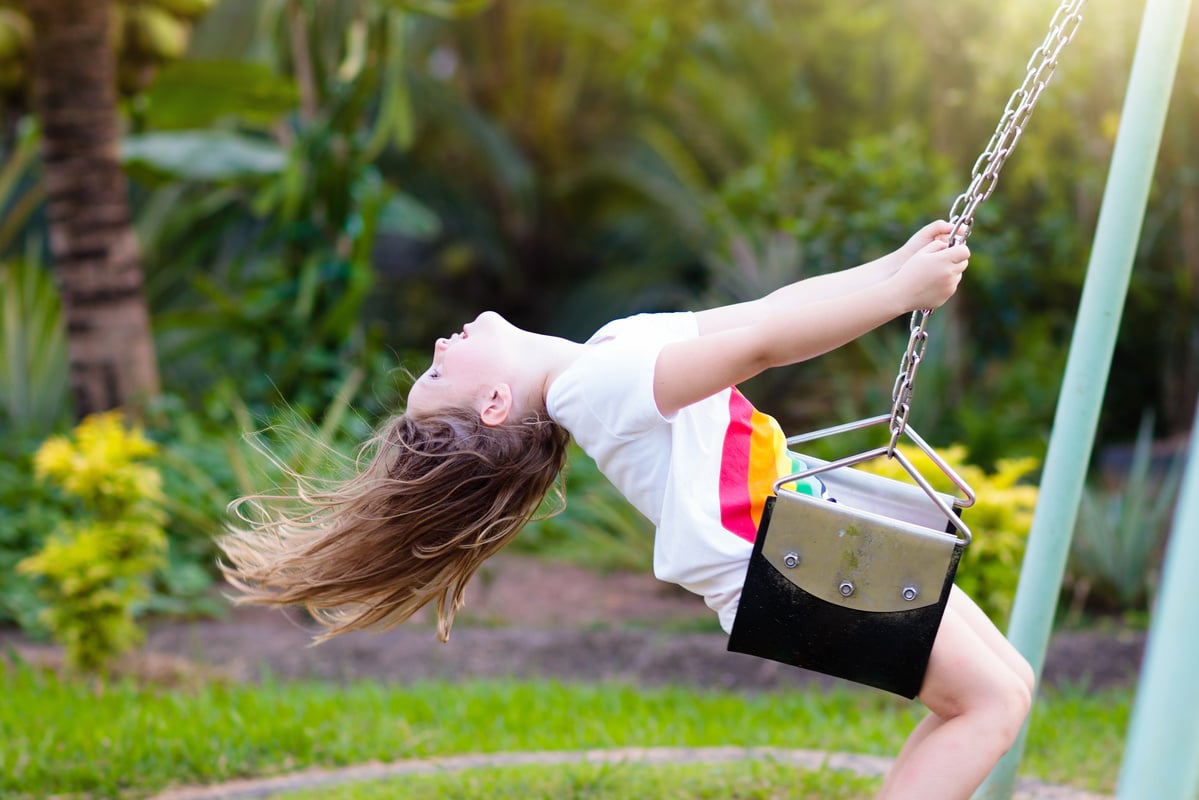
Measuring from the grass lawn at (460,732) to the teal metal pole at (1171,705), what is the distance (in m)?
1.68

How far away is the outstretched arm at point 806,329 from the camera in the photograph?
1.97 m

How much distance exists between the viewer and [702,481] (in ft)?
6.84

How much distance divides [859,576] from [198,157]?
241 inches

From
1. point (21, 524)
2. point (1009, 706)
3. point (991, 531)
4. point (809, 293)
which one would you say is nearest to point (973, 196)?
point (809, 293)

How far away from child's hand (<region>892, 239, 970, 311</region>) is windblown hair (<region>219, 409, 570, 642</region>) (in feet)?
2.27

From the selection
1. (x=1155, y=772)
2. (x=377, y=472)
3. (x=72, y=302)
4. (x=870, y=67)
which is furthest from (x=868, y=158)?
(x=1155, y=772)

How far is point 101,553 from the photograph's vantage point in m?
4.18

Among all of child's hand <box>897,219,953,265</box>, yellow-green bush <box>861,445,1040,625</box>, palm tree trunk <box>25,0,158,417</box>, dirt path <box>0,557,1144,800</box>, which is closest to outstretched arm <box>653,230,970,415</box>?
child's hand <box>897,219,953,265</box>

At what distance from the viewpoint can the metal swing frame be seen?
1.96 meters

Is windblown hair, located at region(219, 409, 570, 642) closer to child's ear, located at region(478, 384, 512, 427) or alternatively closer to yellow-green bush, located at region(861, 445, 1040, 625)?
child's ear, located at region(478, 384, 512, 427)

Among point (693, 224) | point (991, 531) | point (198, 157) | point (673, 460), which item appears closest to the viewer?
point (673, 460)

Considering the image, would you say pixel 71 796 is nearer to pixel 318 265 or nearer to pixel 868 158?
pixel 318 265

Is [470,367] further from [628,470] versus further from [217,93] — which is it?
[217,93]

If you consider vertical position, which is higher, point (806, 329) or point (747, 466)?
point (806, 329)
